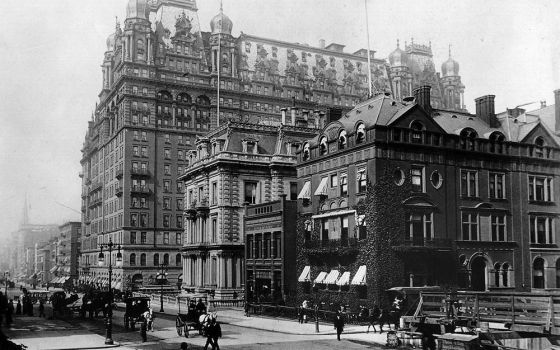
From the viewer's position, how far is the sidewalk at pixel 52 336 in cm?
3117

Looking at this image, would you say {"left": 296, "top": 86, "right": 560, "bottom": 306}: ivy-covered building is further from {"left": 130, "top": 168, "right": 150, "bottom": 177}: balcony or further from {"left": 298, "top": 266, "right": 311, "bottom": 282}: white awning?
{"left": 130, "top": 168, "right": 150, "bottom": 177}: balcony

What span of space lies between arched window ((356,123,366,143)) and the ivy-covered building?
0.25 ft

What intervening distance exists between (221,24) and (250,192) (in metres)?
55.7

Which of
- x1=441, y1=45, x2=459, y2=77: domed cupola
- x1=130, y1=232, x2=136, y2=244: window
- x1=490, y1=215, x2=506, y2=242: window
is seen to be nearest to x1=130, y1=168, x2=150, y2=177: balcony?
x1=130, y1=232, x2=136, y2=244: window

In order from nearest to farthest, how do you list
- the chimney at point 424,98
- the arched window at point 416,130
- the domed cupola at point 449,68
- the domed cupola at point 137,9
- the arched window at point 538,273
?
the arched window at point 416,130 < the arched window at point 538,273 < the chimney at point 424,98 < the domed cupola at point 137,9 < the domed cupola at point 449,68

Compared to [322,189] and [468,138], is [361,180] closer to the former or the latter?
[322,189]

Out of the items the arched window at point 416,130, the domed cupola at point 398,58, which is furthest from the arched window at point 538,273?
the domed cupola at point 398,58

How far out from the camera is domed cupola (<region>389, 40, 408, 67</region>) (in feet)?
438

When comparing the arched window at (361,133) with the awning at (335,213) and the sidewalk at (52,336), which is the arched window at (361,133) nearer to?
the awning at (335,213)

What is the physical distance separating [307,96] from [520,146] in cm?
7210

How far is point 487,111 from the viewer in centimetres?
5509

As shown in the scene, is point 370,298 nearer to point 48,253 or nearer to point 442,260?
point 442,260

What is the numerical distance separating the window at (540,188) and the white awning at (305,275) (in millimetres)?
19866

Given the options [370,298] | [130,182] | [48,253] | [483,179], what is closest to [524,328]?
[370,298]
